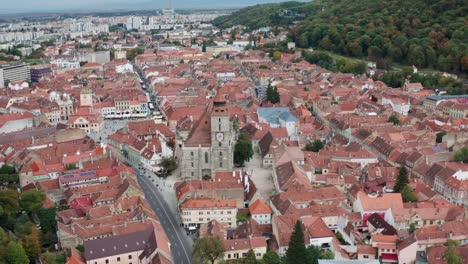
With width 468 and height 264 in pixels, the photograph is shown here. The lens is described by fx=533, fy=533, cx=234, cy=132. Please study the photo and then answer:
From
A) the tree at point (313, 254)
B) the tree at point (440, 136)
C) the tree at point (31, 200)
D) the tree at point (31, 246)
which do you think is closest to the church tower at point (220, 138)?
the tree at point (31, 200)

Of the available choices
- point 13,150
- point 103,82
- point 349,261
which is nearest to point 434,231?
point 349,261

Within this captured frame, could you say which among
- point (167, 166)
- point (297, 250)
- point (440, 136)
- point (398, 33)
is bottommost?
point (167, 166)

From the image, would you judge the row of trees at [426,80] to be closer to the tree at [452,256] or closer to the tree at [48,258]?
the tree at [452,256]

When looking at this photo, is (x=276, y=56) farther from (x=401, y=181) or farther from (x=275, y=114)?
(x=401, y=181)

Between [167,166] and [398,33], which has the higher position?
[398,33]

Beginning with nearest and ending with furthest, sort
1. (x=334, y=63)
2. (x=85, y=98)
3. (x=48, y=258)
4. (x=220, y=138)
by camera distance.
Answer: (x=48, y=258), (x=220, y=138), (x=85, y=98), (x=334, y=63)

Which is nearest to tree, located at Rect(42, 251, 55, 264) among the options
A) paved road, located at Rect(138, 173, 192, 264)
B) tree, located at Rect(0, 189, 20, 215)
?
paved road, located at Rect(138, 173, 192, 264)

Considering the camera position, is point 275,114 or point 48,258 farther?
point 275,114

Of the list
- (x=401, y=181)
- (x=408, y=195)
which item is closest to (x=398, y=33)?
(x=401, y=181)
